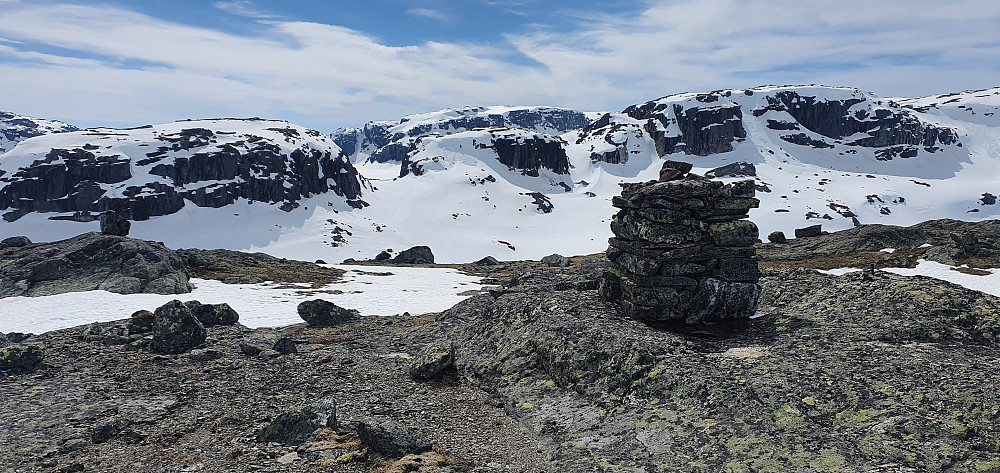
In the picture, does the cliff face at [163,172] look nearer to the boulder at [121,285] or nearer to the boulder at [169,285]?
the boulder at [169,285]

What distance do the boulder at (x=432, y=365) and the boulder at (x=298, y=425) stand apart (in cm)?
559

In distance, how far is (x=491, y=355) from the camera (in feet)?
71.7

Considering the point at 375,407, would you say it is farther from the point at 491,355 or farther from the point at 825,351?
the point at 825,351

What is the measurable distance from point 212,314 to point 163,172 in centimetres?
15510

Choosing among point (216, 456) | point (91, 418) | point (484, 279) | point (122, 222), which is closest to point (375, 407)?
point (216, 456)

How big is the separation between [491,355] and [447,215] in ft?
489

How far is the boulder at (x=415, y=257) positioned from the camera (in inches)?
4097

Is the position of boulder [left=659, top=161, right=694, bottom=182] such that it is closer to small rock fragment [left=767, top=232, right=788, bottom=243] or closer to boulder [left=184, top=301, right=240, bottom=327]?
boulder [left=184, top=301, right=240, bottom=327]

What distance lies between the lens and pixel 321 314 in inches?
1444

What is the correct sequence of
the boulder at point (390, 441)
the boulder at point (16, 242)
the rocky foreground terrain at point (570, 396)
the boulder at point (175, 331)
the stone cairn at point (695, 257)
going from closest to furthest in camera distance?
the rocky foreground terrain at point (570, 396)
the boulder at point (390, 441)
the stone cairn at point (695, 257)
the boulder at point (175, 331)
the boulder at point (16, 242)

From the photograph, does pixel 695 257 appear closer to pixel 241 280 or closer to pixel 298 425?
pixel 298 425

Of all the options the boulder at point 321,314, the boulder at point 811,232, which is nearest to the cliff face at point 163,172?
the boulder at point 321,314

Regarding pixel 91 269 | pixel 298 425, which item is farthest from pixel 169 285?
pixel 298 425

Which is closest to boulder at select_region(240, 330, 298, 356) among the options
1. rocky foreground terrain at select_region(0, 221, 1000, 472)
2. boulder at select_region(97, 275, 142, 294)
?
rocky foreground terrain at select_region(0, 221, 1000, 472)
